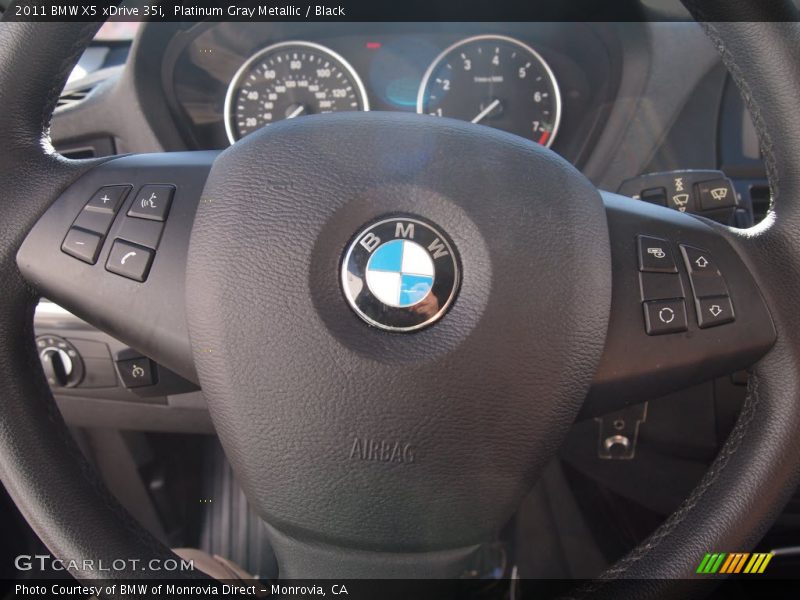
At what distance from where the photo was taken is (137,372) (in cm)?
108

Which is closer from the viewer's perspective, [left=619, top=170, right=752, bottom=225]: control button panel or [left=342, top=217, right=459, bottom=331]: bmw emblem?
[left=342, top=217, right=459, bottom=331]: bmw emblem

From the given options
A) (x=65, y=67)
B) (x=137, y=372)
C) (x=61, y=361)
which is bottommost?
(x=61, y=361)

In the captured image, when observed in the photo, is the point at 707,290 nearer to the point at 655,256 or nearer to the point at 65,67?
the point at 655,256

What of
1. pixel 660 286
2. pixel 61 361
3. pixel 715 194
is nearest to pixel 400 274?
pixel 660 286

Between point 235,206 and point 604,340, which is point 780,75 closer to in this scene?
point 604,340

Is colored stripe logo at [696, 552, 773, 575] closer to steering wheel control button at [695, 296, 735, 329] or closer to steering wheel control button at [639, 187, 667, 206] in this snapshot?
steering wheel control button at [695, 296, 735, 329]

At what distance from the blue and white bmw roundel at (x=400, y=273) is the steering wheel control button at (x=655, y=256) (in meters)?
0.23

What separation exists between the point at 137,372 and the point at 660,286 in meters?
0.70

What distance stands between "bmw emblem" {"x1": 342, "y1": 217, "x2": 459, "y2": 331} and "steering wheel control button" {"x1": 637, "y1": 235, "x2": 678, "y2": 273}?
20 cm

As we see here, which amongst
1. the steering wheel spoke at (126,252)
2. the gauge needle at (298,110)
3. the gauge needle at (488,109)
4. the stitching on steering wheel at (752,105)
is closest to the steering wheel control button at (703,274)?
the stitching on steering wheel at (752,105)

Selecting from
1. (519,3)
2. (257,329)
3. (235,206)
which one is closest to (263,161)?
(235,206)

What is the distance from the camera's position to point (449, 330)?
707 mm

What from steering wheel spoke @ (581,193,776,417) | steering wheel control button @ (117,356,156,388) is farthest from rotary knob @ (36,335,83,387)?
steering wheel spoke @ (581,193,776,417)

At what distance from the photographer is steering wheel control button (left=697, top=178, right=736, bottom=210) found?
104cm
